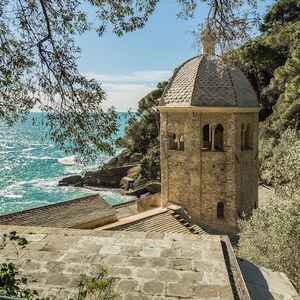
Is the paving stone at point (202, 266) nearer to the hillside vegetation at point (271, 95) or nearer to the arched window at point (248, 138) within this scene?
the arched window at point (248, 138)

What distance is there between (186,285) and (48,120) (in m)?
3.49

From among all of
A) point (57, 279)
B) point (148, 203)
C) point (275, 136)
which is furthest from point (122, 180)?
point (57, 279)

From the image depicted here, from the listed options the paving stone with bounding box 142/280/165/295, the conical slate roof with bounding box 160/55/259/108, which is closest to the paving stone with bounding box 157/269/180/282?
the paving stone with bounding box 142/280/165/295

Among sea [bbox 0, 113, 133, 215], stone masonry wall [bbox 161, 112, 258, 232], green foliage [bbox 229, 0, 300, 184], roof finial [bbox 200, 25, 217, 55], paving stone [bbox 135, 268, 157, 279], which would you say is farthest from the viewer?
sea [bbox 0, 113, 133, 215]

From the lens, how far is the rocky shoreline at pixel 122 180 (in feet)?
135

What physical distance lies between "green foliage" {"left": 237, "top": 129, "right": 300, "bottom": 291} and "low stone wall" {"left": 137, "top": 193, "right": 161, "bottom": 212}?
6419 mm

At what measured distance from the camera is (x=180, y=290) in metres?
4.15

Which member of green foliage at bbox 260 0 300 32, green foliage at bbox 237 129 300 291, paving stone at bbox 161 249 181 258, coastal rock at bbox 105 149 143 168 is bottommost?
coastal rock at bbox 105 149 143 168

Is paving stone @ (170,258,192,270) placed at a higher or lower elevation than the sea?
higher

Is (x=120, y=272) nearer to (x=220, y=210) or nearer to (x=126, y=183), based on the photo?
(x=220, y=210)

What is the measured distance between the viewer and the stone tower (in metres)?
15.0

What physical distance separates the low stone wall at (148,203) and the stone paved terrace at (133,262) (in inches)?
450

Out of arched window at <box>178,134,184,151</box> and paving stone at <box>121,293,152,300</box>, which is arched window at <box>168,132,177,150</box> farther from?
paving stone at <box>121,293,152,300</box>

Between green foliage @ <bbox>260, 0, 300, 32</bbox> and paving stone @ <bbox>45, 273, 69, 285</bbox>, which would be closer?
paving stone @ <bbox>45, 273, 69, 285</bbox>
